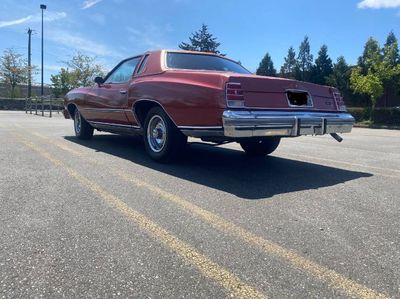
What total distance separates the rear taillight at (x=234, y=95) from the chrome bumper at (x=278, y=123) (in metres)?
0.10

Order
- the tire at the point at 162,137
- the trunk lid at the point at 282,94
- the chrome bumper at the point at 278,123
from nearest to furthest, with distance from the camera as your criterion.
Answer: the chrome bumper at the point at 278,123, the trunk lid at the point at 282,94, the tire at the point at 162,137

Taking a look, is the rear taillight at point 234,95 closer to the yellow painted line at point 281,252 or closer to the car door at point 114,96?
the yellow painted line at point 281,252

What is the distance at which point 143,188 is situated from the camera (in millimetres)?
4352

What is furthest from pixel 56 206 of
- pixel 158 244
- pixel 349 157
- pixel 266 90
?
pixel 349 157

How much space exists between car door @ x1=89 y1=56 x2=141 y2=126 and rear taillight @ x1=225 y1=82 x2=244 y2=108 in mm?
2273

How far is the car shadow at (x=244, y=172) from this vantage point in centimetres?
450

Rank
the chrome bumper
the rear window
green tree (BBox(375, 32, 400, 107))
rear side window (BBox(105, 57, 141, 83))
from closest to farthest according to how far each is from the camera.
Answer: the chrome bumper, the rear window, rear side window (BBox(105, 57, 141, 83)), green tree (BBox(375, 32, 400, 107))

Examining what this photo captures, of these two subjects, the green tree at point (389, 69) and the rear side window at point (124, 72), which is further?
the green tree at point (389, 69)

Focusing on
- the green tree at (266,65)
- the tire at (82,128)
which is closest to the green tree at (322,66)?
the green tree at (266,65)

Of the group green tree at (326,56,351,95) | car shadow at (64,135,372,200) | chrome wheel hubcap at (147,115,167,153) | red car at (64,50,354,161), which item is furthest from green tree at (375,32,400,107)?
chrome wheel hubcap at (147,115,167,153)

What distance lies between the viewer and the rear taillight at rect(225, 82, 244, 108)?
4.58 metres

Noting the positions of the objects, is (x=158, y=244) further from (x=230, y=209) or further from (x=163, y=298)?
(x=230, y=209)

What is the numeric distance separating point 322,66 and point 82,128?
70.8m

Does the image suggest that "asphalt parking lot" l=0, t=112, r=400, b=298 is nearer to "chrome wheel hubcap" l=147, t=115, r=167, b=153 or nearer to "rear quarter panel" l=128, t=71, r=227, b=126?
"chrome wheel hubcap" l=147, t=115, r=167, b=153
